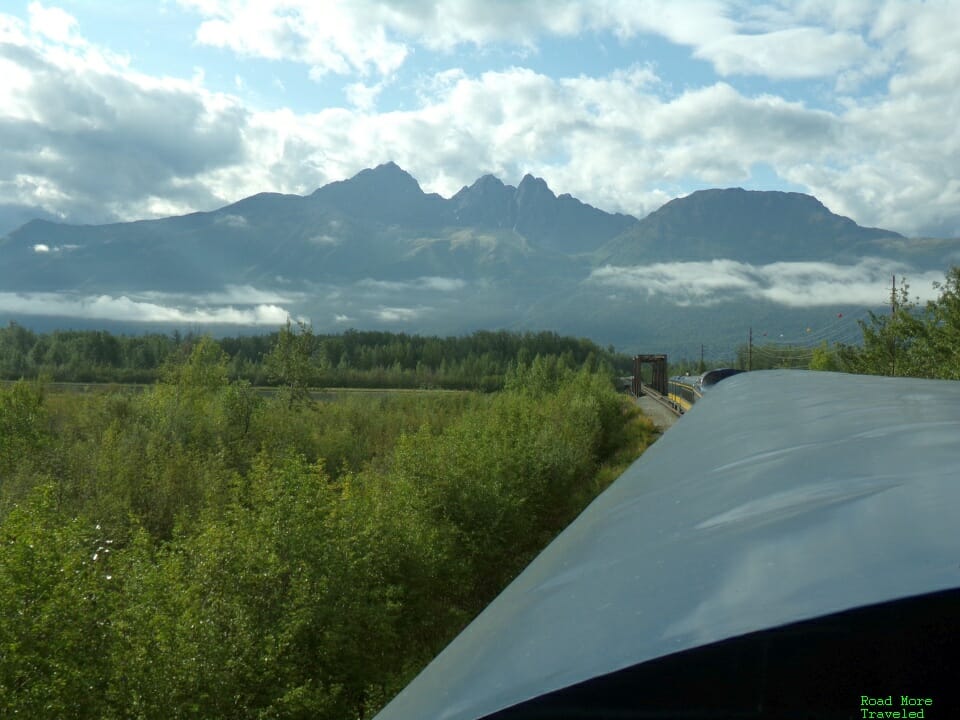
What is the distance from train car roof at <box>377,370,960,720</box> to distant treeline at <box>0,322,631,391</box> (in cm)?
10548

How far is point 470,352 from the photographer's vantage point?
16275 cm

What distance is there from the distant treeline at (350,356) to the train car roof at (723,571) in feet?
346

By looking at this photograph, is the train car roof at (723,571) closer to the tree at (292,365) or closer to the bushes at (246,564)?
the bushes at (246,564)

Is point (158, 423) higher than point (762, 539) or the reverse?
the reverse

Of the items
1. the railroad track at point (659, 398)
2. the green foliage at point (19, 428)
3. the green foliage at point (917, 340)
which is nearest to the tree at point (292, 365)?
the green foliage at point (19, 428)

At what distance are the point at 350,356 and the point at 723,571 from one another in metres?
160

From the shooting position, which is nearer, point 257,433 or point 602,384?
point 257,433

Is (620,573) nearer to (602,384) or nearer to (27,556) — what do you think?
(27,556)

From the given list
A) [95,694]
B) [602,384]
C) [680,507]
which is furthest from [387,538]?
[602,384]

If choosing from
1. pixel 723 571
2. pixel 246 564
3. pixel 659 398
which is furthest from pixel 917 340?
pixel 659 398

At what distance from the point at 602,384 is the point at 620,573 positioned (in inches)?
3060

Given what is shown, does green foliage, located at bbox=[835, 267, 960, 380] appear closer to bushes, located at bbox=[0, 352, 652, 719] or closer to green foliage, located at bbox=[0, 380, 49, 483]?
bushes, located at bbox=[0, 352, 652, 719]

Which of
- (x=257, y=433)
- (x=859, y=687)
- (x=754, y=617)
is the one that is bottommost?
(x=257, y=433)

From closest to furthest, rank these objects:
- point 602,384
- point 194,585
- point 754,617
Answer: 1. point 754,617
2. point 194,585
3. point 602,384
